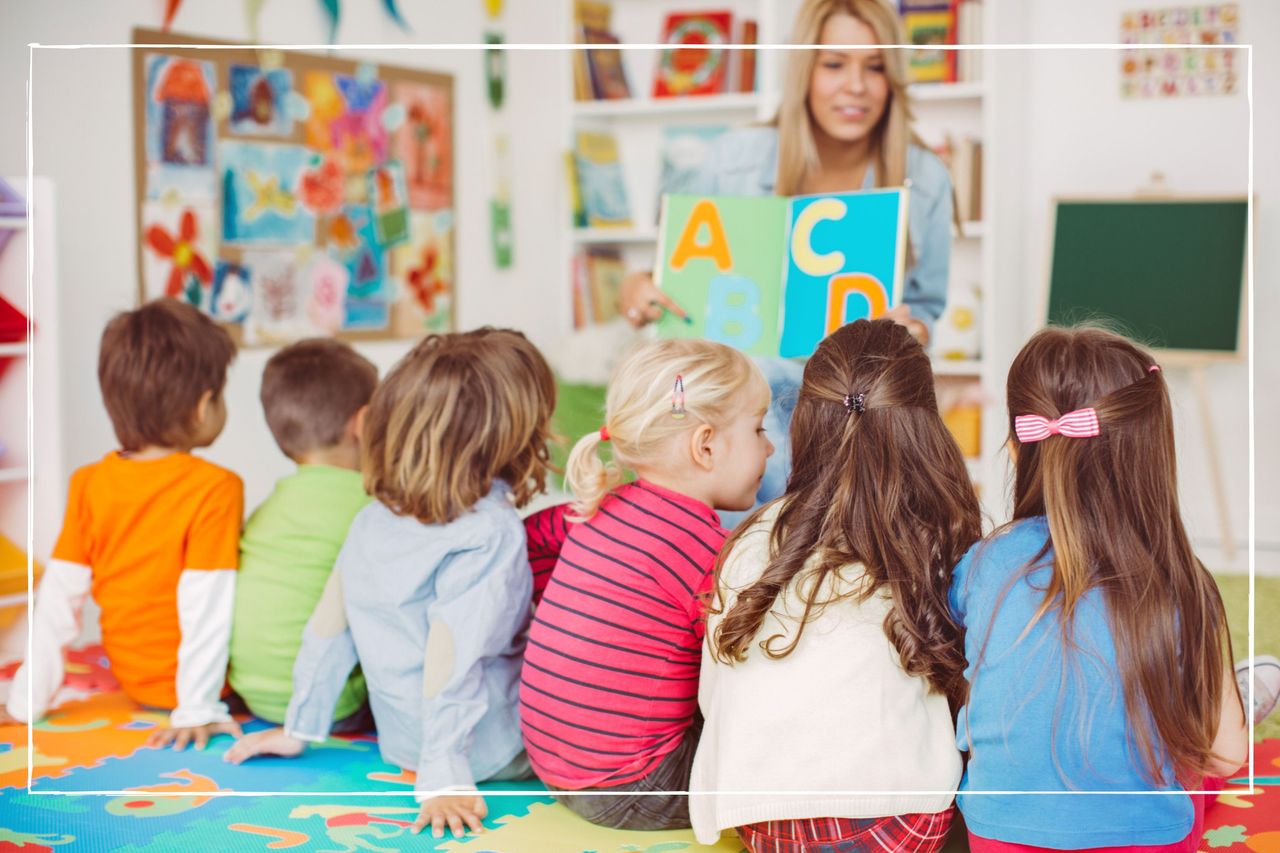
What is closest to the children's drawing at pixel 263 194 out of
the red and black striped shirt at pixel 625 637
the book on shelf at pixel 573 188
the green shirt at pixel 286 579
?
the book on shelf at pixel 573 188

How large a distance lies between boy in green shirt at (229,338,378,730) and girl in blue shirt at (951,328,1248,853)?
1.00 m

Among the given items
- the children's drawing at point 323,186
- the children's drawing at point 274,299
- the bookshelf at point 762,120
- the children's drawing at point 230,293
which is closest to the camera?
the children's drawing at point 230,293

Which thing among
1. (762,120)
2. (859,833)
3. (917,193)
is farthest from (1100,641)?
(762,120)

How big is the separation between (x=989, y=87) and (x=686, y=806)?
2653mm

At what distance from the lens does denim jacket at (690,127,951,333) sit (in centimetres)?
210

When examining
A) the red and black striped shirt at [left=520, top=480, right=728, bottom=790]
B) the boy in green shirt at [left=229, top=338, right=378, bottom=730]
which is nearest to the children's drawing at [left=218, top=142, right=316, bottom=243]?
the boy in green shirt at [left=229, top=338, right=378, bottom=730]

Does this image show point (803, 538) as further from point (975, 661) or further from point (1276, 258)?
point (1276, 258)

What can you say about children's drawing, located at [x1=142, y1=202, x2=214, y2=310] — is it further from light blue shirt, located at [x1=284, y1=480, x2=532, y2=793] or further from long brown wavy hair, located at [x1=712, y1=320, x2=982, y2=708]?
long brown wavy hair, located at [x1=712, y1=320, x2=982, y2=708]

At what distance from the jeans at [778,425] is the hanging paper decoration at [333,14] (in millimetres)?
1963

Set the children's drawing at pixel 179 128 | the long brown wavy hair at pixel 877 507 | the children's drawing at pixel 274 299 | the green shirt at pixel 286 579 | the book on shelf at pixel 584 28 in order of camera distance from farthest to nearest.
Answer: the book on shelf at pixel 584 28, the children's drawing at pixel 274 299, the children's drawing at pixel 179 128, the green shirt at pixel 286 579, the long brown wavy hair at pixel 877 507

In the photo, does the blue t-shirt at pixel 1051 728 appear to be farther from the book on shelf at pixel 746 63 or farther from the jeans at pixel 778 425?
the book on shelf at pixel 746 63

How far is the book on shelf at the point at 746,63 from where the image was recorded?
3895 millimetres

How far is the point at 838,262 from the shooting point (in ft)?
6.25

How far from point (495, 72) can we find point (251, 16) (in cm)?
105
